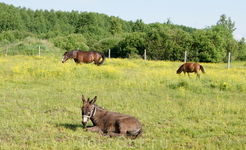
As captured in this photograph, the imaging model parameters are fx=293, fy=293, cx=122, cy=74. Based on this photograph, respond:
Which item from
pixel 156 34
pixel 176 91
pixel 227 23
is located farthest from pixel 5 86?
pixel 227 23

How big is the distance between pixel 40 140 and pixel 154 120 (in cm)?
330

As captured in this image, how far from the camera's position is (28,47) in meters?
37.1

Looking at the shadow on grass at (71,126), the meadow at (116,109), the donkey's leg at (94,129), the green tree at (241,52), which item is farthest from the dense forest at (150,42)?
the donkey's leg at (94,129)

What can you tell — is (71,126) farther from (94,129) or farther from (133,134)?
(133,134)

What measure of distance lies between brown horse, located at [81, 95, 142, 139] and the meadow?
8.5 inches

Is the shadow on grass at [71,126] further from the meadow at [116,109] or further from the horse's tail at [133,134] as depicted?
the horse's tail at [133,134]

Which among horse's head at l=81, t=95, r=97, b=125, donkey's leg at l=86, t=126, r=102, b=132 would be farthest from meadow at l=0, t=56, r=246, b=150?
horse's head at l=81, t=95, r=97, b=125

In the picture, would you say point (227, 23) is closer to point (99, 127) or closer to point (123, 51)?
point (123, 51)

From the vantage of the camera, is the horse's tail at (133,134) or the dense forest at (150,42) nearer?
the horse's tail at (133,134)

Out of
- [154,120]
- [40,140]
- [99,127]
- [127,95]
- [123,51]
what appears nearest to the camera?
[40,140]

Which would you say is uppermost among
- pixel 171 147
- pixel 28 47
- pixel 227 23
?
pixel 227 23

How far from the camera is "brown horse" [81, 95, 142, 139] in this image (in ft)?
21.2

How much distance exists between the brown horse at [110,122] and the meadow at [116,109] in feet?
0.71

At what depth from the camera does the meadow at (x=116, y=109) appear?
6145mm
